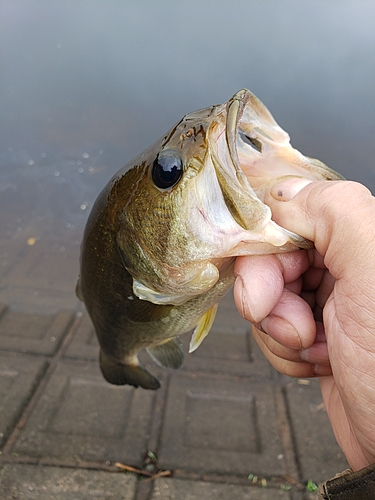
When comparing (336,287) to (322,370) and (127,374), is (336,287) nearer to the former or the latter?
(322,370)

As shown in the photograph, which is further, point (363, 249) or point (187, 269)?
point (187, 269)

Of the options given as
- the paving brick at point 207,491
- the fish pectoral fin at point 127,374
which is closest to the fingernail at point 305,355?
the fish pectoral fin at point 127,374

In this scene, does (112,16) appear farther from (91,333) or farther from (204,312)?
(204,312)

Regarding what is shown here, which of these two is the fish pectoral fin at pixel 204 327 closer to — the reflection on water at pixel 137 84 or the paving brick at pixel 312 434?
the paving brick at pixel 312 434

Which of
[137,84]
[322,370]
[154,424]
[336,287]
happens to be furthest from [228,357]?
[137,84]

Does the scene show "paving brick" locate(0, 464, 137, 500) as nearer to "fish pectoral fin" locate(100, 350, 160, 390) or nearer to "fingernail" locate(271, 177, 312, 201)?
"fish pectoral fin" locate(100, 350, 160, 390)

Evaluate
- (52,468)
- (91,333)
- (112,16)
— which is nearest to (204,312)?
(52,468)

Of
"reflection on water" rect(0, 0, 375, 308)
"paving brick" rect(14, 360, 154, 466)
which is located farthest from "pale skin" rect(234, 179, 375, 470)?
"reflection on water" rect(0, 0, 375, 308)

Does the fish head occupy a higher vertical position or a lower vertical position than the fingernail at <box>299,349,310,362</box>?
higher
